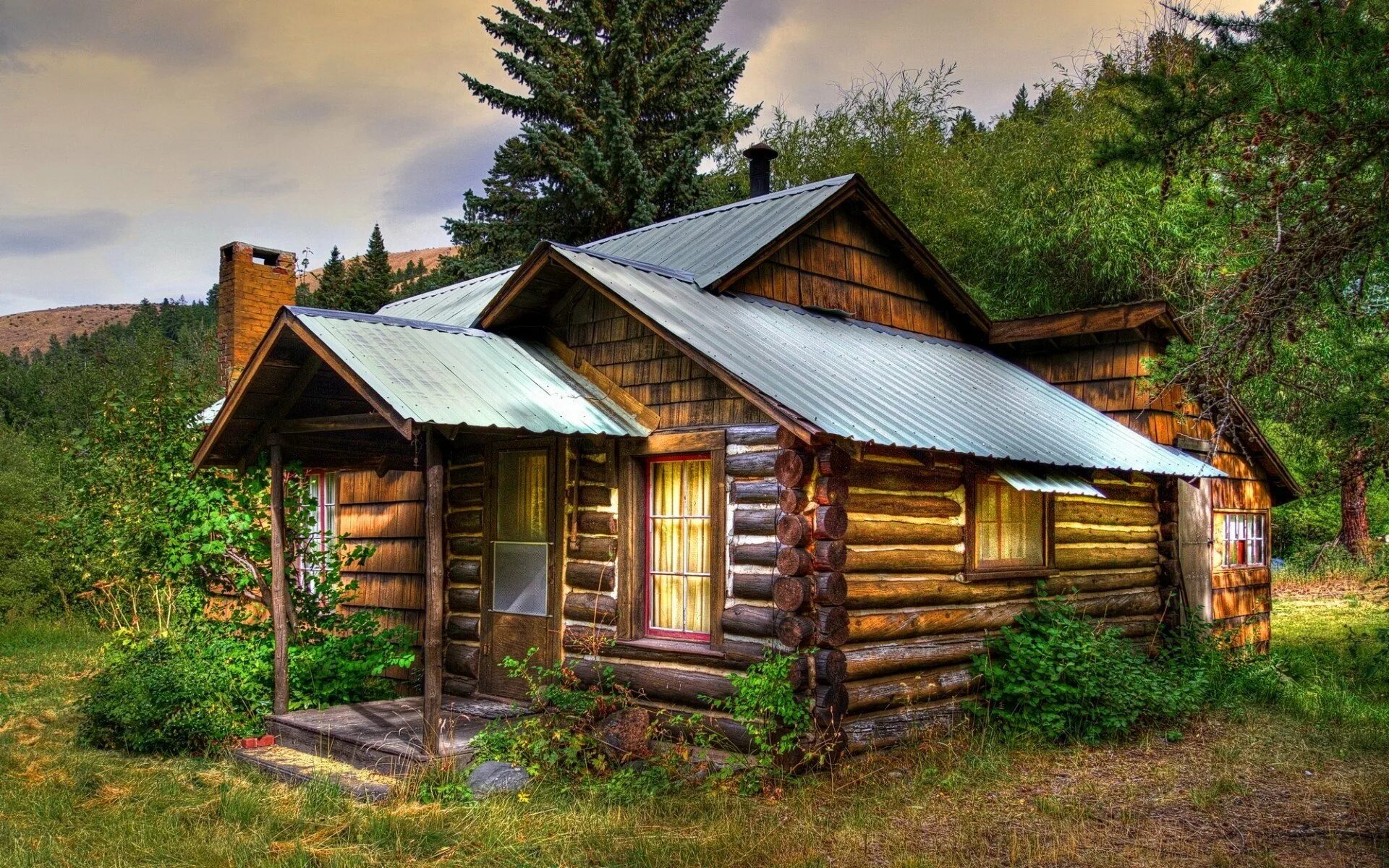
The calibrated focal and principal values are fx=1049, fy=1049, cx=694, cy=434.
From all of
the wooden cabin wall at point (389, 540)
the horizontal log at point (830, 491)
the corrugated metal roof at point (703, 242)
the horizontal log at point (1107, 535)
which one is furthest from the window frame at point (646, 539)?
the horizontal log at point (1107, 535)

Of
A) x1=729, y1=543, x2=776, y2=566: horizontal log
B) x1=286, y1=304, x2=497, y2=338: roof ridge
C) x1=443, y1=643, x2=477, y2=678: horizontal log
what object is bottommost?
x1=443, y1=643, x2=477, y2=678: horizontal log

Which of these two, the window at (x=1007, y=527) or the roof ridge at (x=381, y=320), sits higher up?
the roof ridge at (x=381, y=320)

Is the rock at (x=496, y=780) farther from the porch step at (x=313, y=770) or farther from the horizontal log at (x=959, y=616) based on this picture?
the horizontal log at (x=959, y=616)

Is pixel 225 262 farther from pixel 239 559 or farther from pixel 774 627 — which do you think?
pixel 774 627

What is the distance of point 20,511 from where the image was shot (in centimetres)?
1922

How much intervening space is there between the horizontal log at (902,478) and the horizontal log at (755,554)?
0.92 m

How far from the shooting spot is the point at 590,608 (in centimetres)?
948

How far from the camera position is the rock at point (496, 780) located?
7.53 m

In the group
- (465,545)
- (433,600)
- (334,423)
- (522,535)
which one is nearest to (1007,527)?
(522,535)

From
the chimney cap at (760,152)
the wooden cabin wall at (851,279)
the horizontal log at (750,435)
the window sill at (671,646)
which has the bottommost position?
the window sill at (671,646)

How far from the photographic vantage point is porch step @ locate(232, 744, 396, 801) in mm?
7707

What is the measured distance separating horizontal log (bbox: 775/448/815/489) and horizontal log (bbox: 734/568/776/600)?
0.75 m

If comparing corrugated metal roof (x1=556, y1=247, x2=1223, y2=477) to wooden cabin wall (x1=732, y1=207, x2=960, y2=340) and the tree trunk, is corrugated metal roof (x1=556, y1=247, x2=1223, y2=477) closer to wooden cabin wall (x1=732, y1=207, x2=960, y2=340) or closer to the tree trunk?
wooden cabin wall (x1=732, y1=207, x2=960, y2=340)

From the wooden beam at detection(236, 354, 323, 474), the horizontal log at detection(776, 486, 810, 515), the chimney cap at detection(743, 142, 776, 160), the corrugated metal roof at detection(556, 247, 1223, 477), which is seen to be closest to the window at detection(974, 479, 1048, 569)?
the corrugated metal roof at detection(556, 247, 1223, 477)
